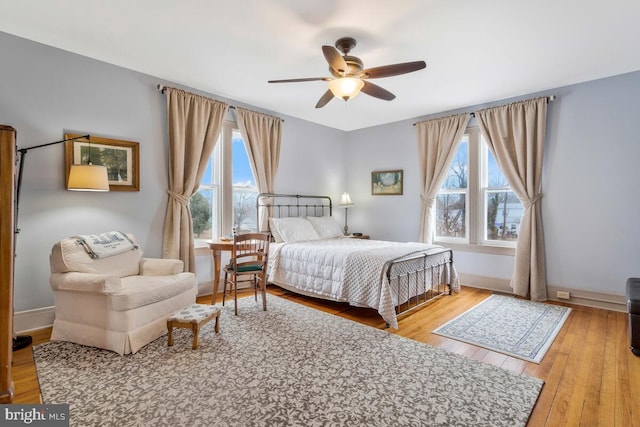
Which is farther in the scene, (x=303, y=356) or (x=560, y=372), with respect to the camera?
(x=303, y=356)

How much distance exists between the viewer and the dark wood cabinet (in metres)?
1.77

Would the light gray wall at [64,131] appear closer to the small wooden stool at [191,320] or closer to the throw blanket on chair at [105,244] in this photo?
the throw blanket on chair at [105,244]

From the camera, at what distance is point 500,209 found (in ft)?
14.8

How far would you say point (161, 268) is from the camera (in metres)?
3.08

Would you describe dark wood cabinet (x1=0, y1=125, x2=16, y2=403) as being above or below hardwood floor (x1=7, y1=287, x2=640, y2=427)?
above

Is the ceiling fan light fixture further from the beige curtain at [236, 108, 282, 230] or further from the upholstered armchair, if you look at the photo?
the upholstered armchair

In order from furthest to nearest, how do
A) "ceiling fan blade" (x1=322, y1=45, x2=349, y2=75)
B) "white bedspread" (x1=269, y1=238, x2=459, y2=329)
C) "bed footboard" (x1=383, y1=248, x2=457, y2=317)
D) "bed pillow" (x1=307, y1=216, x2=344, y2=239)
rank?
"bed pillow" (x1=307, y1=216, x2=344, y2=239) → "bed footboard" (x1=383, y1=248, x2=457, y2=317) → "white bedspread" (x1=269, y1=238, x2=459, y2=329) → "ceiling fan blade" (x1=322, y1=45, x2=349, y2=75)

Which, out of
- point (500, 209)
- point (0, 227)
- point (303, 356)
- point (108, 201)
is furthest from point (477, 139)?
point (0, 227)

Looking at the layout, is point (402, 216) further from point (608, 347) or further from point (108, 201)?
point (108, 201)

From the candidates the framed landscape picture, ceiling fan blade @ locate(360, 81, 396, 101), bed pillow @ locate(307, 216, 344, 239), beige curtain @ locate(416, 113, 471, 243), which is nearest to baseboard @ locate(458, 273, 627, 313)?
Result: beige curtain @ locate(416, 113, 471, 243)

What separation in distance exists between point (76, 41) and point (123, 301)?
250 centimetres

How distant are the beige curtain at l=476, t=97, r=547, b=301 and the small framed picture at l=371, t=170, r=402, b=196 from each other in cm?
168

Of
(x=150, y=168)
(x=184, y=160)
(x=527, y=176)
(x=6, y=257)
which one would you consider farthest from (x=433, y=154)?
(x=6, y=257)

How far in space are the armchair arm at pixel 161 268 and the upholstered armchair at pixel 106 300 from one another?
0.30 ft
